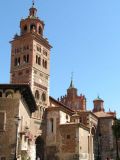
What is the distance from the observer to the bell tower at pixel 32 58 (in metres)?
48.9

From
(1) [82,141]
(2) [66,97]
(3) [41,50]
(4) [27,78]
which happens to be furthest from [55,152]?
(2) [66,97]

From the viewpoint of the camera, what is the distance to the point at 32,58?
4950 centimetres

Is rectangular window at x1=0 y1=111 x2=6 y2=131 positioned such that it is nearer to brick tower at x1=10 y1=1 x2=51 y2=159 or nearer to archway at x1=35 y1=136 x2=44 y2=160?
brick tower at x1=10 y1=1 x2=51 y2=159

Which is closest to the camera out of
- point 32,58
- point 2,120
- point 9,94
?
point 2,120

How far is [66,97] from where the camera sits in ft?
293

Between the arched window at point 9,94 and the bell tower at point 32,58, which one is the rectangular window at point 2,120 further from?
the bell tower at point 32,58

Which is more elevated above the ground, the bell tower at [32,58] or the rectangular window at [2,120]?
the bell tower at [32,58]

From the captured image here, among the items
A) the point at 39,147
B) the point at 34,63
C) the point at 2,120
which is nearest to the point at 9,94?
the point at 2,120

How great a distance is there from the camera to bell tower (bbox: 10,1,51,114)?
161 ft

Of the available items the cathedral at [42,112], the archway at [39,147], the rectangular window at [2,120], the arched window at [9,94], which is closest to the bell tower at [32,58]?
the cathedral at [42,112]

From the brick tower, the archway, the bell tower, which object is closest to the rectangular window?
the brick tower

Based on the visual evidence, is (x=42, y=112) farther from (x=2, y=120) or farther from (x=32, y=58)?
(x=2, y=120)

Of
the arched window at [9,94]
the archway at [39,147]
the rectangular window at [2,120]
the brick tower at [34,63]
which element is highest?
the brick tower at [34,63]

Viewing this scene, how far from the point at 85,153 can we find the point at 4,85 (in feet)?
75.8
